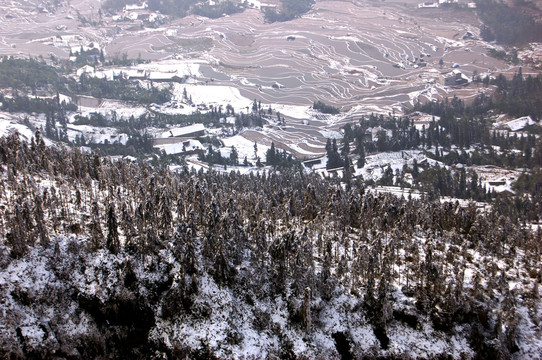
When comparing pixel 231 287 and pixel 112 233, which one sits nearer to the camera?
pixel 112 233

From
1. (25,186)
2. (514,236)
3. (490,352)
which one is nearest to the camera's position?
Result: (490,352)

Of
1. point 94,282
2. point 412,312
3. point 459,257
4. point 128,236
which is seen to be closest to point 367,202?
point 459,257

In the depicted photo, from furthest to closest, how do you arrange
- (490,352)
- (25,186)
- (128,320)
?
(25,186)
(490,352)
(128,320)

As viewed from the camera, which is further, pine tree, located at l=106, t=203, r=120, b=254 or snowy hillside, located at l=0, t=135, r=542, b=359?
pine tree, located at l=106, t=203, r=120, b=254

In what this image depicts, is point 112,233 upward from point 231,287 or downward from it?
upward

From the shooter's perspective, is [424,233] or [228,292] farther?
[424,233]

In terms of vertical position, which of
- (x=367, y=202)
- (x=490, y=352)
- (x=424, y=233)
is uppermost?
(x=367, y=202)

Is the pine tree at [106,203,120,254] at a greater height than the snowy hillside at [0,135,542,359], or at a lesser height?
greater

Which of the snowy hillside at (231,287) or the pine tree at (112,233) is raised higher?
the pine tree at (112,233)

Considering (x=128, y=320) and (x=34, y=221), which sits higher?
(x=34, y=221)

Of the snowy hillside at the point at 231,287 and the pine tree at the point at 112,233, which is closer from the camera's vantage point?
the snowy hillside at the point at 231,287

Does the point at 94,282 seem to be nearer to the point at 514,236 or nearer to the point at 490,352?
the point at 490,352
